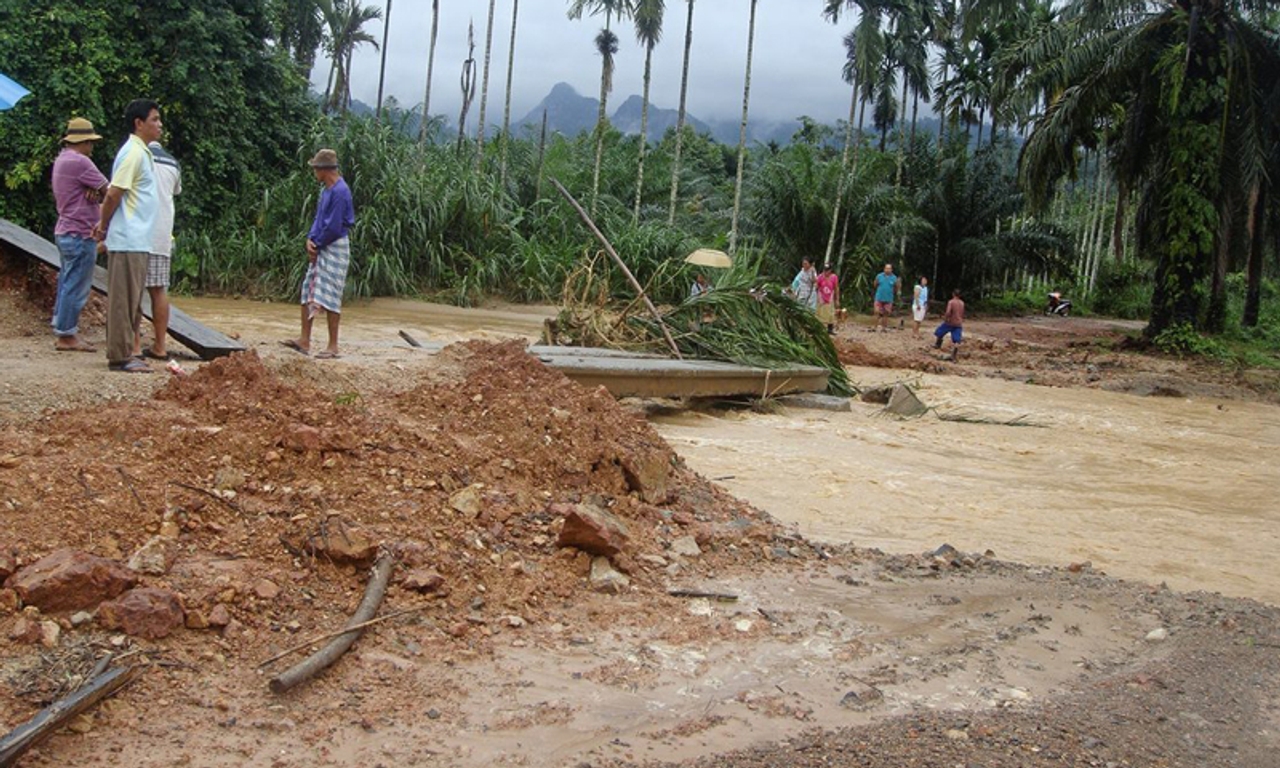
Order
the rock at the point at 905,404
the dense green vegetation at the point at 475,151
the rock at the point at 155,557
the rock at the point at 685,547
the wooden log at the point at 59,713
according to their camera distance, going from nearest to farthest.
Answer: the wooden log at the point at 59,713 → the rock at the point at 155,557 → the rock at the point at 685,547 → the rock at the point at 905,404 → the dense green vegetation at the point at 475,151

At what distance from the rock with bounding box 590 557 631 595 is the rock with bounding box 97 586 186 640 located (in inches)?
62.1

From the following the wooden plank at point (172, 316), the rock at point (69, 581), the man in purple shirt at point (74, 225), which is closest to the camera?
the rock at point (69, 581)

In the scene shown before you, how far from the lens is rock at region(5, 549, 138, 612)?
11.2 ft

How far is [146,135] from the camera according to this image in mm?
6039

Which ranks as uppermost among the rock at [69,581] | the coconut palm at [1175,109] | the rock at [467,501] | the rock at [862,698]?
the coconut palm at [1175,109]

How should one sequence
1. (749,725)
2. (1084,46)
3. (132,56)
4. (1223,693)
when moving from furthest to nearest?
(1084,46) → (132,56) → (1223,693) → (749,725)

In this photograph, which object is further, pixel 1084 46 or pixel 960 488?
pixel 1084 46

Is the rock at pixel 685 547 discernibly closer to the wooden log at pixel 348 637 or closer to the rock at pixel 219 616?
the wooden log at pixel 348 637

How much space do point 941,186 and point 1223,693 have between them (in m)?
27.4

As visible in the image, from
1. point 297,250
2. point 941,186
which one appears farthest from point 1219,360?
point 297,250

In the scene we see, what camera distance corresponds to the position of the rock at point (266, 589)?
378 centimetres

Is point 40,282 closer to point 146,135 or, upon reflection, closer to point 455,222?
point 146,135

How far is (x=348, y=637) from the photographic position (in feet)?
12.0

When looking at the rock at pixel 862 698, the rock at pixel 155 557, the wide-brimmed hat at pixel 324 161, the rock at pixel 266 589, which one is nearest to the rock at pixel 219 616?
the rock at pixel 266 589
